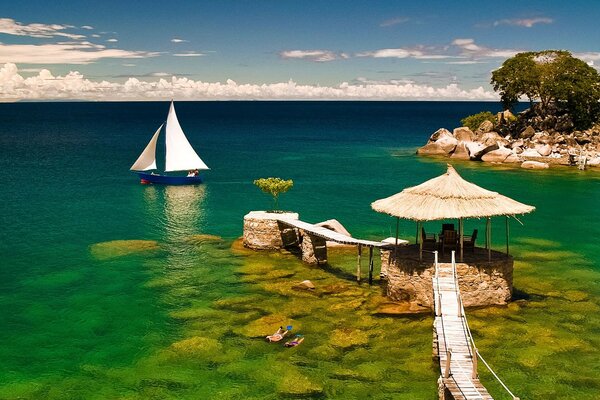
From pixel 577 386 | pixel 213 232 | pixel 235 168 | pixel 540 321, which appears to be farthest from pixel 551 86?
pixel 577 386

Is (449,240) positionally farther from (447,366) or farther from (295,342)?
(447,366)

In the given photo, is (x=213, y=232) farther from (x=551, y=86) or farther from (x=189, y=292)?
(x=551, y=86)

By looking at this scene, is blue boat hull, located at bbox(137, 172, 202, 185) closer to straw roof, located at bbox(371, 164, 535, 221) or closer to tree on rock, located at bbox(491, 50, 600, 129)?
straw roof, located at bbox(371, 164, 535, 221)

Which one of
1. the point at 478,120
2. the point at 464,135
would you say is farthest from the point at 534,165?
the point at 478,120

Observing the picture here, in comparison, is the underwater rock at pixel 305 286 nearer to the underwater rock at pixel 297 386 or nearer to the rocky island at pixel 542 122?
the underwater rock at pixel 297 386

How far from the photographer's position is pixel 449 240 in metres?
29.5

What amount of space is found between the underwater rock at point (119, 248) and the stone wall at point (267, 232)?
7.04 metres

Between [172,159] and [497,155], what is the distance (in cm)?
4857

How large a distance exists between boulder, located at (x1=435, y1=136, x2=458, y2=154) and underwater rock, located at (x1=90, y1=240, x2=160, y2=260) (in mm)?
64359

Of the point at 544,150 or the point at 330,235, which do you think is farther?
the point at 544,150

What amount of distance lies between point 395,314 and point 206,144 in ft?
363

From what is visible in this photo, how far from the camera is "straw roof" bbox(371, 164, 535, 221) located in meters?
27.6

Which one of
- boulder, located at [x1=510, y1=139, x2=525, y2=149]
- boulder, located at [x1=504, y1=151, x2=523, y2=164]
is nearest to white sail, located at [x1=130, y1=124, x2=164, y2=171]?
boulder, located at [x1=504, y1=151, x2=523, y2=164]

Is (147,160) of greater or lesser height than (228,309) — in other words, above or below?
above
